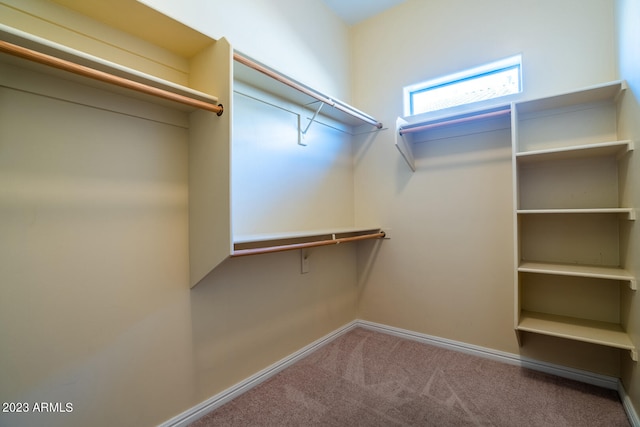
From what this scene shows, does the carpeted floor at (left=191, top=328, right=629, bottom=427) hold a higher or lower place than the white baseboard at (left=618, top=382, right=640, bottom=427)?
lower

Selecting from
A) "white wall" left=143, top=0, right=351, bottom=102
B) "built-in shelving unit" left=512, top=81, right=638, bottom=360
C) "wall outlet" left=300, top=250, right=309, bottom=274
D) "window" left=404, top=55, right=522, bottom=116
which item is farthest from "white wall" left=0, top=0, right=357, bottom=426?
"built-in shelving unit" left=512, top=81, right=638, bottom=360

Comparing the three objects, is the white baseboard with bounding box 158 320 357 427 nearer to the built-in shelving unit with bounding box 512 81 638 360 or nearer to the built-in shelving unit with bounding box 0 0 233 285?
the built-in shelving unit with bounding box 0 0 233 285

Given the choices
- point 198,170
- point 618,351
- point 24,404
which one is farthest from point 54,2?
point 618,351

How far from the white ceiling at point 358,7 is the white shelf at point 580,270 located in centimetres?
245

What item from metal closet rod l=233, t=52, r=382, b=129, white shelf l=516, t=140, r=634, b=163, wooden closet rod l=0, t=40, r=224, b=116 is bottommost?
white shelf l=516, t=140, r=634, b=163

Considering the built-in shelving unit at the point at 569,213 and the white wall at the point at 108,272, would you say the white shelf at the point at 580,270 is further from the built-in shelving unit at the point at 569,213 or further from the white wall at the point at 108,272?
the white wall at the point at 108,272

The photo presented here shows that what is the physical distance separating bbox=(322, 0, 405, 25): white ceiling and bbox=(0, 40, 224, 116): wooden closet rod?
1919mm

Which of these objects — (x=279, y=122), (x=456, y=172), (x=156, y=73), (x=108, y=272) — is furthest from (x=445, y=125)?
(x=108, y=272)

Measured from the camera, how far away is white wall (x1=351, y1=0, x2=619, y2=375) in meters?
1.97

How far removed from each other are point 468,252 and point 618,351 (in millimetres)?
1017

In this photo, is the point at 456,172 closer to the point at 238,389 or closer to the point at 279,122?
the point at 279,122

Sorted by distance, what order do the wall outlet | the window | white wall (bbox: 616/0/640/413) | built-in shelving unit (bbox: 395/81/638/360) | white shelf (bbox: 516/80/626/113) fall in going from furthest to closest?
the wall outlet < the window < built-in shelving unit (bbox: 395/81/638/360) < white shelf (bbox: 516/80/626/113) < white wall (bbox: 616/0/640/413)

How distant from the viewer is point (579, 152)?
5.81ft

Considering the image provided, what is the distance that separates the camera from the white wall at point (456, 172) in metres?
1.97
